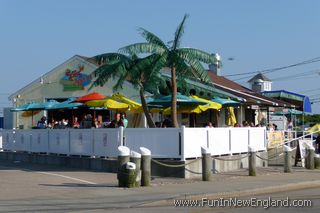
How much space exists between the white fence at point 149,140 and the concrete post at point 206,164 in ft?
3.07

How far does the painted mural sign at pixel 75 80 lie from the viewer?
111 ft

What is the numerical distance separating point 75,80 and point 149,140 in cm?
1717

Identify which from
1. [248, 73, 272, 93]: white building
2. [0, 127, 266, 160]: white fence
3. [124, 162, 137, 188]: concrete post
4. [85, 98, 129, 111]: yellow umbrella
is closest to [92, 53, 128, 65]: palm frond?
[85, 98, 129, 111]: yellow umbrella

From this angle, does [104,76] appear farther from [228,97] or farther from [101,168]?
[228,97]

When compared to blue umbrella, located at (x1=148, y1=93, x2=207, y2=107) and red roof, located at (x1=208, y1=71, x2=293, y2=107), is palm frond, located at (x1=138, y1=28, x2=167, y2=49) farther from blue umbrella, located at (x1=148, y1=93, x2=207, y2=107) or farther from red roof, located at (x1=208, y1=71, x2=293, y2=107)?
red roof, located at (x1=208, y1=71, x2=293, y2=107)

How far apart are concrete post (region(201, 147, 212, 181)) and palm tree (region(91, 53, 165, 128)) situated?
13.9 ft

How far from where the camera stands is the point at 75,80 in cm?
3434

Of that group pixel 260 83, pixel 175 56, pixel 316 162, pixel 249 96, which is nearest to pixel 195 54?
pixel 175 56

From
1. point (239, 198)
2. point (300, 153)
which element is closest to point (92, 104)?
point (300, 153)

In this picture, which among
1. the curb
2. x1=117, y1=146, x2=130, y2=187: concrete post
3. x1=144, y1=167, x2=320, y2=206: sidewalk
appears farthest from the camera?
x1=117, y1=146, x2=130, y2=187: concrete post

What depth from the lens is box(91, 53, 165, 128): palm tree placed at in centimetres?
2023

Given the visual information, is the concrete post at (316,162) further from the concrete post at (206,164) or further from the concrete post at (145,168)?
the concrete post at (145,168)

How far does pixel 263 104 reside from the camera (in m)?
31.4

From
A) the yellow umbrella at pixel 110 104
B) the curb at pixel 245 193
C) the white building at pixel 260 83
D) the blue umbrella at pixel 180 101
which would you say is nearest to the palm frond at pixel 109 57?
the yellow umbrella at pixel 110 104
